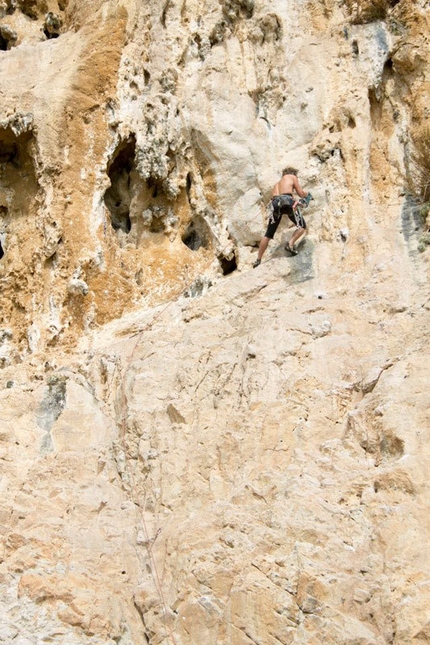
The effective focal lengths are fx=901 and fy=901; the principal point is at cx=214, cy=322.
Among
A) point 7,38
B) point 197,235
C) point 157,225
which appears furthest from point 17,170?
point 7,38

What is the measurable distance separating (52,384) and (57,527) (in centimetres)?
249

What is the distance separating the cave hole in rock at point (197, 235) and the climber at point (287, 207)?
5.20 feet

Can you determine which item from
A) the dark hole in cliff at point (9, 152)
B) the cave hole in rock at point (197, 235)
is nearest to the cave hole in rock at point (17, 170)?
the dark hole in cliff at point (9, 152)

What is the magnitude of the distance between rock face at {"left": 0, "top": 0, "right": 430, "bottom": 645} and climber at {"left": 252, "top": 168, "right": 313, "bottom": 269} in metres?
0.21

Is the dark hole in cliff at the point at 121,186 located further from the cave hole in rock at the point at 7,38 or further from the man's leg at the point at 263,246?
the cave hole in rock at the point at 7,38

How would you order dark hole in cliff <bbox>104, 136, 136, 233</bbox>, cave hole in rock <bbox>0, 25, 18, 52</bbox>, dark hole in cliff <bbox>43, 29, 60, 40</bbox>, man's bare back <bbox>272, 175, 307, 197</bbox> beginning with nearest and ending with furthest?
1. man's bare back <bbox>272, 175, 307, 197</bbox>
2. dark hole in cliff <bbox>104, 136, 136, 233</bbox>
3. cave hole in rock <bbox>0, 25, 18, 52</bbox>
4. dark hole in cliff <bbox>43, 29, 60, 40</bbox>

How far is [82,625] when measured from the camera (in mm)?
8461

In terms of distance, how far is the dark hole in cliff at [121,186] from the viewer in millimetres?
14508

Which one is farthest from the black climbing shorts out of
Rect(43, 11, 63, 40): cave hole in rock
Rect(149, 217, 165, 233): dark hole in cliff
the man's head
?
Rect(43, 11, 63, 40): cave hole in rock

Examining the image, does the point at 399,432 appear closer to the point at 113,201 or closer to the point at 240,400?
the point at 240,400

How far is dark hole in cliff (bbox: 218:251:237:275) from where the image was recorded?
1360 centimetres

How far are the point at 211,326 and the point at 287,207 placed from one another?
2008 millimetres

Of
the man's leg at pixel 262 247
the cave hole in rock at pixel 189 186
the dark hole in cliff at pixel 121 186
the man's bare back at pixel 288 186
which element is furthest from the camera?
the dark hole in cliff at pixel 121 186

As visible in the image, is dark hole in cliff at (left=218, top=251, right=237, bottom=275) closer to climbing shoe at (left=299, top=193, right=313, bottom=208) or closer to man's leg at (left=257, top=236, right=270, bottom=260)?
man's leg at (left=257, top=236, right=270, bottom=260)
